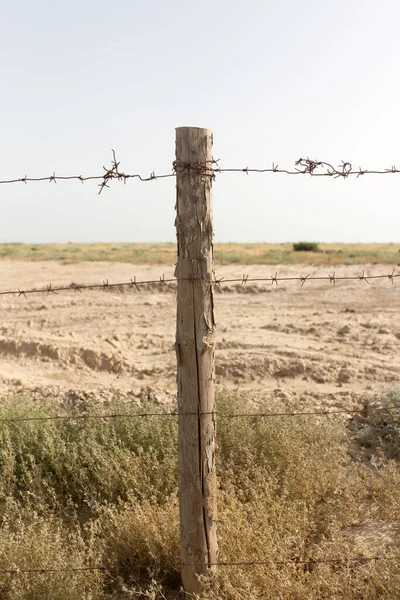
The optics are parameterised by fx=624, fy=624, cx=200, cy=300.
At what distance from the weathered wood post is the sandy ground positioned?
151 inches

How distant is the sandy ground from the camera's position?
336 inches

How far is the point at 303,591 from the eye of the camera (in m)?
3.28

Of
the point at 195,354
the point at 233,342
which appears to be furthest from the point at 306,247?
the point at 195,354

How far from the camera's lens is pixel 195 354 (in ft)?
11.1

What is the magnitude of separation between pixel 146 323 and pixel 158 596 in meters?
9.86

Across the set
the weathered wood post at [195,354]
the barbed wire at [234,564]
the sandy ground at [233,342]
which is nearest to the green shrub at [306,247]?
the sandy ground at [233,342]

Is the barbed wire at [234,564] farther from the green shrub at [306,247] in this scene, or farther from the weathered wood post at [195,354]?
the green shrub at [306,247]

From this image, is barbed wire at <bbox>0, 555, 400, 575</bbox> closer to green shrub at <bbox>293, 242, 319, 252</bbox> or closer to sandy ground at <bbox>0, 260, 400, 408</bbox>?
sandy ground at <bbox>0, 260, 400, 408</bbox>

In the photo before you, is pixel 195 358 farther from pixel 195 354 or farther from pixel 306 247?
pixel 306 247

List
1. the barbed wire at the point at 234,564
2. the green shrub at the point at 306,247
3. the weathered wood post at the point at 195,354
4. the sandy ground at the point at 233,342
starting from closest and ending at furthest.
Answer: the weathered wood post at the point at 195,354 < the barbed wire at the point at 234,564 < the sandy ground at the point at 233,342 < the green shrub at the point at 306,247

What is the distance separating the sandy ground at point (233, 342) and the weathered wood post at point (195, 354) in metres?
3.85

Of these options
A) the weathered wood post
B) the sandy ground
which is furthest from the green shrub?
the weathered wood post

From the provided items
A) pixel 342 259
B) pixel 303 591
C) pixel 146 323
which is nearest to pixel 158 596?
pixel 303 591

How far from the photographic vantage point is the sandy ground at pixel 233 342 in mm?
8547
